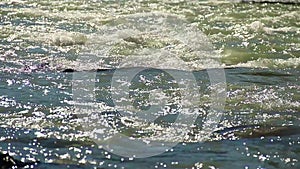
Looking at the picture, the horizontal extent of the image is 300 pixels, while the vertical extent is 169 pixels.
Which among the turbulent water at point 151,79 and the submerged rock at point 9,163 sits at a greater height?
the submerged rock at point 9,163

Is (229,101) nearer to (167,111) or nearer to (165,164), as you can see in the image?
(167,111)

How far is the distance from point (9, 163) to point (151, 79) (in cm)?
302

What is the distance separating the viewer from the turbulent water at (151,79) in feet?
14.2

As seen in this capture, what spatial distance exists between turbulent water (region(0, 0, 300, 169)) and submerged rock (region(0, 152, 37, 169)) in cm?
10

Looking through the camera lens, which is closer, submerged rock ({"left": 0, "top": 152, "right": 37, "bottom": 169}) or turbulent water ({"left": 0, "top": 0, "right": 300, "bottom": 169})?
submerged rock ({"left": 0, "top": 152, "right": 37, "bottom": 169})

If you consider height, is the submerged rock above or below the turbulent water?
above

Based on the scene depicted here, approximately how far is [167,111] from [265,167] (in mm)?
1537

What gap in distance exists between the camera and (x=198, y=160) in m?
4.16


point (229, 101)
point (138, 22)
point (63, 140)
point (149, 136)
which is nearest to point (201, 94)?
point (229, 101)

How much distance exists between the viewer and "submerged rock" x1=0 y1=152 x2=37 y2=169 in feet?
12.7

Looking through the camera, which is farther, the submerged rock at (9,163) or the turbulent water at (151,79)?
the turbulent water at (151,79)

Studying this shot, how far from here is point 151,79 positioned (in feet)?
22.0

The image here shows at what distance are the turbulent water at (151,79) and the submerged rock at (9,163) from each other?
10 centimetres

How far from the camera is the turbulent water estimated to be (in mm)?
4320
